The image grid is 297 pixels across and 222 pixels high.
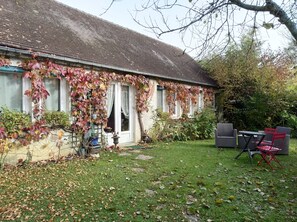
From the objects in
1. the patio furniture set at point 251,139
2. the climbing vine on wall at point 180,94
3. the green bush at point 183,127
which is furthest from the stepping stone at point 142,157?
the climbing vine on wall at point 180,94

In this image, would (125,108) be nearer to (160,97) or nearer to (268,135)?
(160,97)

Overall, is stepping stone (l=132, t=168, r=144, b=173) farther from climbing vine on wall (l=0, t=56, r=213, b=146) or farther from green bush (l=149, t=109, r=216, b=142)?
green bush (l=149, t=109, r=216, b=142)

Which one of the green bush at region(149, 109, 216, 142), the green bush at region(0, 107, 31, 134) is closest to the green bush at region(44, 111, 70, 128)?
the green bush at region(0, 107, 31, 134)

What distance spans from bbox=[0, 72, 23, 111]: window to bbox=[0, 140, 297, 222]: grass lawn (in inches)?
69.9

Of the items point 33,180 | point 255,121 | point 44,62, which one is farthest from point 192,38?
point 255,121

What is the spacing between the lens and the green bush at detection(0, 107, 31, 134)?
6.58m

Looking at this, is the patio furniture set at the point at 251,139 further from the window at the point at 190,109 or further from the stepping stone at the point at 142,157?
the window at the point at 190,109

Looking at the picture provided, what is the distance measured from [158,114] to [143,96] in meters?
1.42

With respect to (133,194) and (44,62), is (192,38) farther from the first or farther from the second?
(44,62)

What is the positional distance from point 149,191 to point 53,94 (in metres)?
4.61

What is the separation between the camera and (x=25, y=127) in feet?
23.0

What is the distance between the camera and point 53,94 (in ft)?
26.2

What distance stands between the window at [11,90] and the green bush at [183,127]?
6.14m

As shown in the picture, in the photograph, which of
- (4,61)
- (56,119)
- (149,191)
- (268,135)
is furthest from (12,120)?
(268,135)
